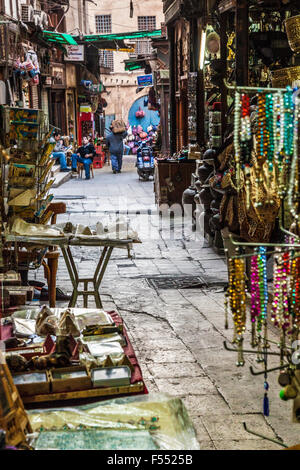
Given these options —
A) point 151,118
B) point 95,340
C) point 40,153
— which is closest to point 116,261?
point 40,153

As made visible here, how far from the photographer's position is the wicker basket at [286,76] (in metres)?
5.61

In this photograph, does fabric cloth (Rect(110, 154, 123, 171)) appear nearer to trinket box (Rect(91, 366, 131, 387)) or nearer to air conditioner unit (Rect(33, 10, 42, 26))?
air conditioner unit (Rect(33, 10, 42, 26))

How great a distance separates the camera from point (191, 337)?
6.30 m

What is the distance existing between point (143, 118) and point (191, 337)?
37664 millimetres

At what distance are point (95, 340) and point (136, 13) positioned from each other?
137 feet

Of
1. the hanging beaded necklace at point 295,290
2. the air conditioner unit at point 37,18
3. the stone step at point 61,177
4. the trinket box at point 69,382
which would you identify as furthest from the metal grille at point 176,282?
the air conditioner unit at point 37,18

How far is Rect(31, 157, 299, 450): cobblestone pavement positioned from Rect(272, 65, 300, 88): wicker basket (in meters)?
2.38

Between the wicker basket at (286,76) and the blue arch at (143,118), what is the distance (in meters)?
37.3

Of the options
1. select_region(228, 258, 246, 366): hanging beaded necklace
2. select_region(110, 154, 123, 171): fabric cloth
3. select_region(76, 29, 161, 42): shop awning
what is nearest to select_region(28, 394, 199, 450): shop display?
select_region(228, 258, 246, 366): hanging beaded necklace

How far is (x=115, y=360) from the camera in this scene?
12.3ft

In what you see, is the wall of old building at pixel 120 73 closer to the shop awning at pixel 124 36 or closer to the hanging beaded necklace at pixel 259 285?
the shop awning at pixel 124 36

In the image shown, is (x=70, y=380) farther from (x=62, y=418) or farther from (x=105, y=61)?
(x=105, y=61)

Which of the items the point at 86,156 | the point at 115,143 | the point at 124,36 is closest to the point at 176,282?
the point at 86,156

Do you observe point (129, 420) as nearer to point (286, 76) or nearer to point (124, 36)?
point (286, 76)
